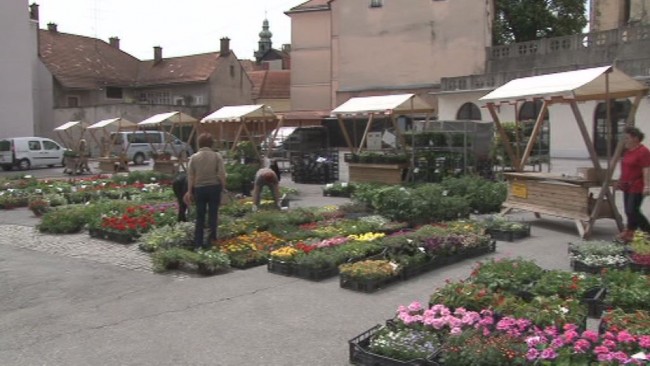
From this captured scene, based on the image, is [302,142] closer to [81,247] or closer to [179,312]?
[81,247]

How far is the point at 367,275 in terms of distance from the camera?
7.82 metres

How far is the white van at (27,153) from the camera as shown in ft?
117

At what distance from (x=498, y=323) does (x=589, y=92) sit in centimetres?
802

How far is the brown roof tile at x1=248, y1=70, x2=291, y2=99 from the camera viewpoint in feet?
234

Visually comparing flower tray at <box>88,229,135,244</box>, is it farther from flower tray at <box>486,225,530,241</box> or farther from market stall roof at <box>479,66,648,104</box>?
market stall roof at <box>479,66,648,104</box>

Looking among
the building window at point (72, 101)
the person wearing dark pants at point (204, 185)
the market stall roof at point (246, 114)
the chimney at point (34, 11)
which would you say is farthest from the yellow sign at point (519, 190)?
the chimney at point (34, 11)

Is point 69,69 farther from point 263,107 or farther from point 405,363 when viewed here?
point 405,363

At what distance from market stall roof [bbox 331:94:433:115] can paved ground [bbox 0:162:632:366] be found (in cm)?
951

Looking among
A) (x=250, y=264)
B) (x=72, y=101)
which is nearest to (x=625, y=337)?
(x=250, y=264)

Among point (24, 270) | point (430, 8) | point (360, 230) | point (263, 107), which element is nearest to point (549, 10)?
point (430, 8)

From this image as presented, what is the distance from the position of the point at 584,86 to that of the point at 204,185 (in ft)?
22.3

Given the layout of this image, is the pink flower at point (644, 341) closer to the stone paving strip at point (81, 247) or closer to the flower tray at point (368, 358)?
the flower tray at point (368, 358)

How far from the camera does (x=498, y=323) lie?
543 cm

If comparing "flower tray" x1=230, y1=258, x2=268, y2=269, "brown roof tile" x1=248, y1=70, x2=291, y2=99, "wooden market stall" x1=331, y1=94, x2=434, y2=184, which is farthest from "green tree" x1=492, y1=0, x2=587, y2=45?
"flower tray" x1=230, y1=258, x2=268, y2=269
